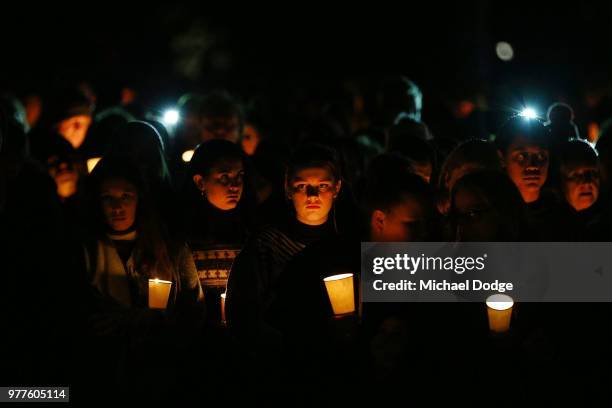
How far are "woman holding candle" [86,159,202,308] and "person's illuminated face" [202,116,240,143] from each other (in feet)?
7.35

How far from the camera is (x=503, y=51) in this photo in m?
13.4

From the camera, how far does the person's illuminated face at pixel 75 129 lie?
8.11 metres

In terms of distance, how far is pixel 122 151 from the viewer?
6172mm

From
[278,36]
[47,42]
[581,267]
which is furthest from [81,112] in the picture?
[278,36]

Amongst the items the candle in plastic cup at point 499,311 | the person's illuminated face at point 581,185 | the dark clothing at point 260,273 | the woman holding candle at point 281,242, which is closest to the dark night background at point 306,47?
the person's illuminated face at point 581,185

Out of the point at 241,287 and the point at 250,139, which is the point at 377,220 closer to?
the point at 241,287

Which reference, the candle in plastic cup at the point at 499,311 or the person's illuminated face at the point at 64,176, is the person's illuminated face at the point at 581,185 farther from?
the person's illuminated face at the point at 64,176

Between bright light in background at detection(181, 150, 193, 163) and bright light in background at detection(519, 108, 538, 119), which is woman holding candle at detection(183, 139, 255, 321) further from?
bright light in background at detection(519, 108, 538, 119)

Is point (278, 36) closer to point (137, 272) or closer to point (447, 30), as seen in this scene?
point (447, 30)

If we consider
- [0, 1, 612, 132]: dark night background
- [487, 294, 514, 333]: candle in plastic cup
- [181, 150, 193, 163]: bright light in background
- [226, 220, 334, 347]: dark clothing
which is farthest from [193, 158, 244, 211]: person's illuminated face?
[0, 1, 612, 132]: dark night background

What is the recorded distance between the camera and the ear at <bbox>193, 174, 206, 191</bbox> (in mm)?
5490

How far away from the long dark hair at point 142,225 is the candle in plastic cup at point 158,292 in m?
0.22

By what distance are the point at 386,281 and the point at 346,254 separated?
0.28 meters

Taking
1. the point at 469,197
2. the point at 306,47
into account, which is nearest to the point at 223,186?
the point at 469,197
